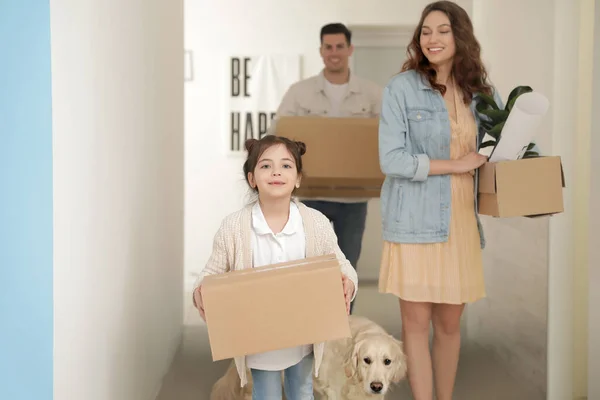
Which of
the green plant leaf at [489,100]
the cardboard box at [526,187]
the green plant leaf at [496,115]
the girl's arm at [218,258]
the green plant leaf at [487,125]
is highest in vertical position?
the green plant leaf at [489,100]

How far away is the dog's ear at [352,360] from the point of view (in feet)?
7.12

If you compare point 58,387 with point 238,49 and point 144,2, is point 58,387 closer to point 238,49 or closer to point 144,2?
point 144,2

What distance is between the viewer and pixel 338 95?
11.1 feet

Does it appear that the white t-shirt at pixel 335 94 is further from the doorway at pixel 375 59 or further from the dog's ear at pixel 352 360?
the doorway at pixel 375 59

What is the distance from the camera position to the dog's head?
212cm

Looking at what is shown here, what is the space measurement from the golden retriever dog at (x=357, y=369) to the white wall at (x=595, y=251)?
672 mm

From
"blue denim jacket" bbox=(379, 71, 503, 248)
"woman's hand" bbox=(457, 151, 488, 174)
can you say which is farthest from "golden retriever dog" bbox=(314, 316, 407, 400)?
"woman's hand" bbox=(457, 151, 488, 174)

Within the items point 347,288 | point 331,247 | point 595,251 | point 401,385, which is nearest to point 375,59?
point 401,385

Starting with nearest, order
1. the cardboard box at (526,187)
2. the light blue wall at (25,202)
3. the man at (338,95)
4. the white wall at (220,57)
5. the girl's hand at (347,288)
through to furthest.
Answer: the light blue wall at (25,202) → the girl's hand at (347,288) → the cardboard box at (526,187) → the man at (338,95) → the white wall at (220,57)

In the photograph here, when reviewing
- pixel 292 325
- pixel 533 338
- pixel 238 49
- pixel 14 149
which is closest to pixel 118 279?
pixel 292 325

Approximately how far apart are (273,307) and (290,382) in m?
0.36

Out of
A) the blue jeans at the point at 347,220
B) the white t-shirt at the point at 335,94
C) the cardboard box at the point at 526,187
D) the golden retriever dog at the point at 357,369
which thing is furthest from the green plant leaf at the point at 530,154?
the white t-shirt at the point at 335,94

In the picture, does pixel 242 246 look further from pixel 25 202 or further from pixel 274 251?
pixel 25 202

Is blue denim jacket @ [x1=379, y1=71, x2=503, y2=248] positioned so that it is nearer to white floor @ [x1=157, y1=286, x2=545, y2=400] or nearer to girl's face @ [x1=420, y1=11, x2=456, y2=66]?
girl's face @ [x1=420, y1=11, x2=456, y2=66]
